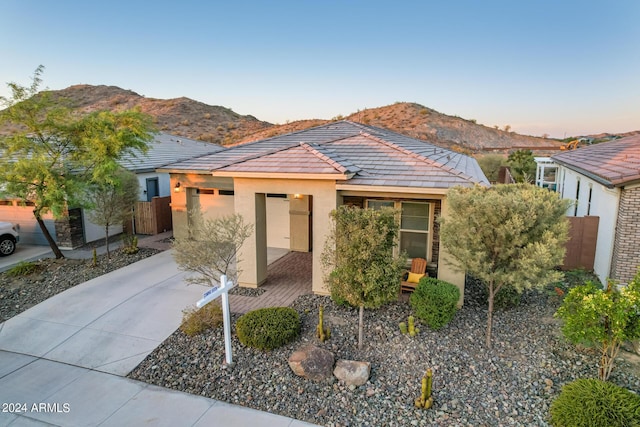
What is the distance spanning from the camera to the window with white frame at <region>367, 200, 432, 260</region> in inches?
374

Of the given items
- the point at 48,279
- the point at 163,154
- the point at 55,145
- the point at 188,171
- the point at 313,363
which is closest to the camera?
the point at 313,363

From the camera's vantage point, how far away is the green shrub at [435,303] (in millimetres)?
7082

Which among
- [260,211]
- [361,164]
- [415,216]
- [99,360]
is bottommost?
[99,360]

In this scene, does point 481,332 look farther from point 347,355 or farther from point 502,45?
point 502,45

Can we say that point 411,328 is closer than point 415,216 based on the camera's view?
Yes

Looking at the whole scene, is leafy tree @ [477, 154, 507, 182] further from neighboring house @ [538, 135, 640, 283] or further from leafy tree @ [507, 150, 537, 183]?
neighboring house @ [538, 135, 640, 283]

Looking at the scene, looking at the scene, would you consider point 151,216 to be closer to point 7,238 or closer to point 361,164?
point 7,238

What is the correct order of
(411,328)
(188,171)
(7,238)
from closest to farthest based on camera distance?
(411,328) < (7,238) < (188,171)

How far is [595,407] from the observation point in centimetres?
455

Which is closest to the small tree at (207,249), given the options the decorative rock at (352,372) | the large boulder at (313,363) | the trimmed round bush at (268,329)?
the trimmed round bush at (268,329)

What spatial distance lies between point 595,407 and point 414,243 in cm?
554

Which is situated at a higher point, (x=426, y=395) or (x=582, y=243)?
(x=582, y=243)

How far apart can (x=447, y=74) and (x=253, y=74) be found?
14227 mm

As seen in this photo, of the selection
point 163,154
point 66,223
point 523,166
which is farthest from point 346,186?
point 523,166
